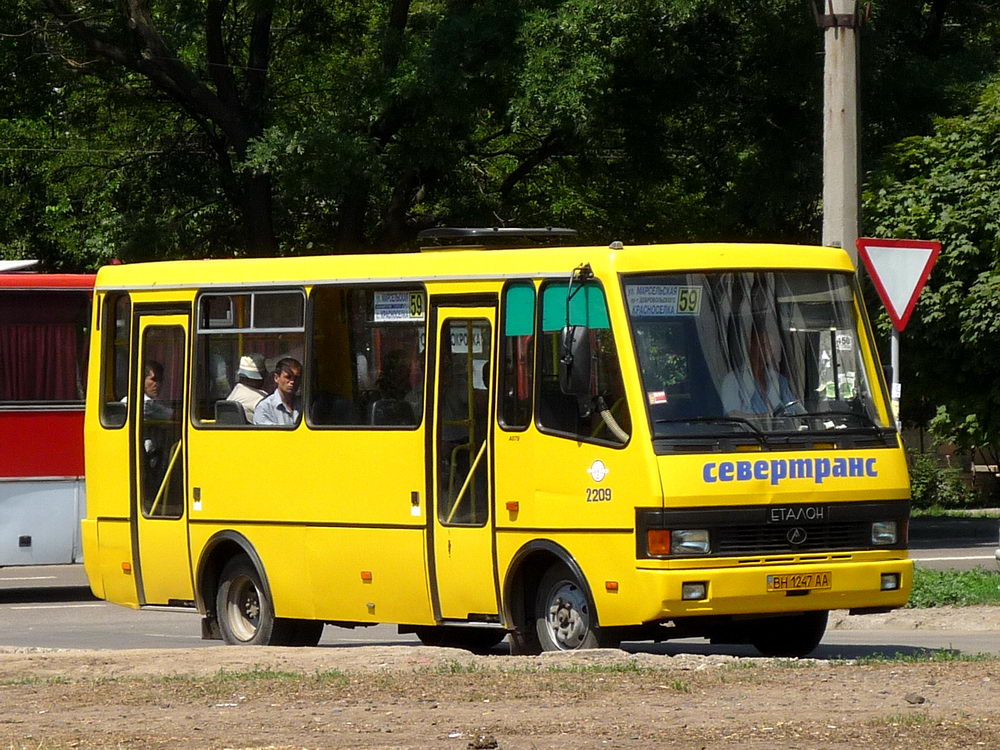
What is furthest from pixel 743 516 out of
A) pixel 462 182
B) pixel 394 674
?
pixel 462 182

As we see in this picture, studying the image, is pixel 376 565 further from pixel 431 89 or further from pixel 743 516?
pixel 431 89

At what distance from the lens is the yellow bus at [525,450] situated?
1145 cm

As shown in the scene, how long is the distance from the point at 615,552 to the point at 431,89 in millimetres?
14494

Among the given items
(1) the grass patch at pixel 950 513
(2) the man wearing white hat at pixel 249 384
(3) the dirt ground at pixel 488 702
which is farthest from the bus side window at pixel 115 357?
(1) the grass patch at pixel 950 513

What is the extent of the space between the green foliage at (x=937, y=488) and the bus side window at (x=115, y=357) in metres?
27.7

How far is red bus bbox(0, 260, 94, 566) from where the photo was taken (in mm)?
20172

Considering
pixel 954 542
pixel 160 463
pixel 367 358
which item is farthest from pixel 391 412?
Answer: pixel 954 542

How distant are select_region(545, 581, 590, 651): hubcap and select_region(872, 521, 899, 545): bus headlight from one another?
70.9 inches

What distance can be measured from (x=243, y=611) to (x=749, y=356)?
4546 mm

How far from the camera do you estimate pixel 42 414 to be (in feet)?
66.7

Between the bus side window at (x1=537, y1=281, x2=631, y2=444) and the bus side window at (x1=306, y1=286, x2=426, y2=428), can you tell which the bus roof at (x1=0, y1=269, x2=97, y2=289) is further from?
the bus side window at (x1=537, y1=281, x2=631, y2=444)

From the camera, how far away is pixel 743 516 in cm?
1140

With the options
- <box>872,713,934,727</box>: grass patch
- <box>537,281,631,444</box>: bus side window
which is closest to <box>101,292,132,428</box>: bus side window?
<box>537,281,631,444</box>: bus side window

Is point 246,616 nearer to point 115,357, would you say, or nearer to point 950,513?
point 115,357
